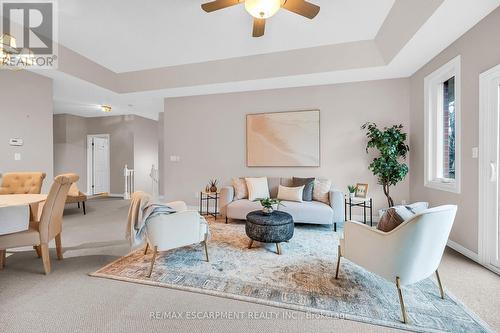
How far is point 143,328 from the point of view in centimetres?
156

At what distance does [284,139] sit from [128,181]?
5.26 m

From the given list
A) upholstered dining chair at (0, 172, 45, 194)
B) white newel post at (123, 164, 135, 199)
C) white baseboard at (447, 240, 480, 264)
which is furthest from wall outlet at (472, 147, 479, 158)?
white newel post at (123, 164, 135, 199)

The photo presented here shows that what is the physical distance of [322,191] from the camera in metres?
3.96

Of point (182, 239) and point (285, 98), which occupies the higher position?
point (285, 98)

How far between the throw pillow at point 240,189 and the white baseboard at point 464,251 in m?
3.05

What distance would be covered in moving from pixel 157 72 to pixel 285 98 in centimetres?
262

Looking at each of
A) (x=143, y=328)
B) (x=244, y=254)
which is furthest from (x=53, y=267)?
(x=244, y=254)

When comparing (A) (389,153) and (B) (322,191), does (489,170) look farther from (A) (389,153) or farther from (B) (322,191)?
(B) (322,191)

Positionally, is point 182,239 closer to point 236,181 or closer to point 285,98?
point 236,181

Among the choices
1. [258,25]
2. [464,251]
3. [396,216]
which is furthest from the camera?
[464,251]

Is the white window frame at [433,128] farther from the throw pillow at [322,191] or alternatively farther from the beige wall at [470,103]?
the throw pillow at [322,191]

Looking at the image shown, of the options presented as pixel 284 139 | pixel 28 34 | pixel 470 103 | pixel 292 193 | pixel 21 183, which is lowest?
pixel 292 193

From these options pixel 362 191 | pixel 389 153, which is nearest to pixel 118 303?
pixel 362 191

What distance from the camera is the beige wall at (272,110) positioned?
13.7ft
